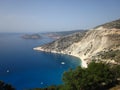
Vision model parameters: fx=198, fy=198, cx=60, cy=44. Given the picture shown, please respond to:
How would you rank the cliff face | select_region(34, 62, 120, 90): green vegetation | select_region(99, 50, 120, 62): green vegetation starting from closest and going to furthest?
select_region(34, 62, 120, 90): green vegetation < select_region(99, 50, 120, 62): green vegetation < the cliff face

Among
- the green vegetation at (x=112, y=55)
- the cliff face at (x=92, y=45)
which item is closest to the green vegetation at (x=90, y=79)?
the green vegetation at (x=112, y=55)

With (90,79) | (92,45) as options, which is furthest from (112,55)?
(90,79)

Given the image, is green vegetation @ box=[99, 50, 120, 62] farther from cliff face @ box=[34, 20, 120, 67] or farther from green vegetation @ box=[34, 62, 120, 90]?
green vegetation @ box=[34, 62, 120, 90]

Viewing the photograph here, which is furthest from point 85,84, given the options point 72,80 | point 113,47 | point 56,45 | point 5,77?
point 56,45

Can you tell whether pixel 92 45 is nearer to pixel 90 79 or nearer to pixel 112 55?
pixel 112 55

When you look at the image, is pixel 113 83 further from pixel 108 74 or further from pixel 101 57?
pixel 101 57

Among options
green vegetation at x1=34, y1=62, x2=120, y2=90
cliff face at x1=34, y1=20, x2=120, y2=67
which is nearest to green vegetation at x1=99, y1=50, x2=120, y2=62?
cliff face at x1=34, y1=20, x2=120, y2=67

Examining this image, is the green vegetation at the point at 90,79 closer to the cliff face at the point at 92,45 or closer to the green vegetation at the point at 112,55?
the green vegetation at the point at 112,55

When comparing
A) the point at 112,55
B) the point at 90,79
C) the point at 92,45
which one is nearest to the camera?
the point at 90,79
